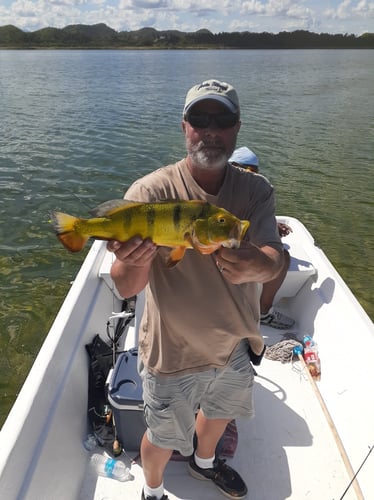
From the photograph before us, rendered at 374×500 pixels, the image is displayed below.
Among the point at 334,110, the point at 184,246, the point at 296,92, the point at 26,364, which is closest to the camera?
the point at 184,246

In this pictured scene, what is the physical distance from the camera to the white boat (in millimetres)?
2834

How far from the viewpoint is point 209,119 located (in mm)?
2398

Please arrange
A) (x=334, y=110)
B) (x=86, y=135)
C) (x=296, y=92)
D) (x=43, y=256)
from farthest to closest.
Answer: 1. (x=296, y=92)
2. (x=334, y=110)
3. (x=86, y=135)
4. (x=43, y=256)

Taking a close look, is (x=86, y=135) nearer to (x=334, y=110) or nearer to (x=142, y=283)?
(x=334, y=110)

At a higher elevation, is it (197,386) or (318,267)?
(197,386)

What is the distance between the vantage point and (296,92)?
3272cm

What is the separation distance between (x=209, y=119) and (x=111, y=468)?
297cm

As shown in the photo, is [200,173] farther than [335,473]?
No

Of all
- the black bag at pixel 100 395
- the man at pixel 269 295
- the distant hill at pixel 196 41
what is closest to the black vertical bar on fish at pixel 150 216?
the black bag at pixel 100 395

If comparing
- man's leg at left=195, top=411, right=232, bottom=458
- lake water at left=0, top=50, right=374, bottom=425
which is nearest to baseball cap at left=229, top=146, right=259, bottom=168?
man's leg at left=195, top=411, right=232, bottom=458

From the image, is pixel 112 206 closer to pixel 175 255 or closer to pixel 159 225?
pixel 159 225

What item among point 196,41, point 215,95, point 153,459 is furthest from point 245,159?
point 196,41

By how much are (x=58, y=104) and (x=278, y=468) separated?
87.3ft

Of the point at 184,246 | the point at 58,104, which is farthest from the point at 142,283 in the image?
the point at 58,104
